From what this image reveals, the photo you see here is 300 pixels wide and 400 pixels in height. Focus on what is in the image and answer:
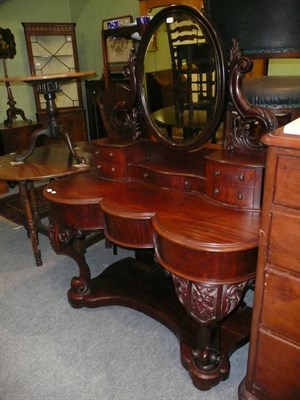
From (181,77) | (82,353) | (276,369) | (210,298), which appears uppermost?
(181,77)

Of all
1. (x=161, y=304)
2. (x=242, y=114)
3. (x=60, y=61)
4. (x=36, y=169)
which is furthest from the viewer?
(x=60, y=61)

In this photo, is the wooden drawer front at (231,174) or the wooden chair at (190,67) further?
the wooden chair at (190,67)

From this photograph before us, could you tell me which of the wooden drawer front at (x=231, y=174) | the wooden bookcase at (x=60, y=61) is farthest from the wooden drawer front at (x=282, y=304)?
the wooden bookcase at (x=60, y=61)

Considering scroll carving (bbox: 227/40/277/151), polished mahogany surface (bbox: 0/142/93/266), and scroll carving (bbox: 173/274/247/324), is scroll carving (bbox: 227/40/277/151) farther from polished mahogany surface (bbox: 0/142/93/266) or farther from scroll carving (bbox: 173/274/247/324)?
polished mahogany surface (bbox: 0/142/93/266)

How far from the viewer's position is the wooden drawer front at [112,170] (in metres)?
1.70

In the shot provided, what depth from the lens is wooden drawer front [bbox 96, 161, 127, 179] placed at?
1700 mm

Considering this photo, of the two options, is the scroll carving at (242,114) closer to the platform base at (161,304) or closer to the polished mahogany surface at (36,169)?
the platform base at (161,304)

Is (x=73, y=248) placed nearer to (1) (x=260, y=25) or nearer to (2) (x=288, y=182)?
(2) (x=288, y=182)

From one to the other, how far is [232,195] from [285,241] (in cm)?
35

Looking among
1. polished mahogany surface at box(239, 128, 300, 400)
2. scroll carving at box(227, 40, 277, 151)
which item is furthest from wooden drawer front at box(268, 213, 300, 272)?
scroll carving at box(227, 40, 277, 151)

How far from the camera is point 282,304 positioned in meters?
1.10

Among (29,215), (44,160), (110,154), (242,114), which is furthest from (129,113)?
(29,215)

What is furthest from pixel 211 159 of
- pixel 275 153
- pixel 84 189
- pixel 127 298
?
pixel 127 298

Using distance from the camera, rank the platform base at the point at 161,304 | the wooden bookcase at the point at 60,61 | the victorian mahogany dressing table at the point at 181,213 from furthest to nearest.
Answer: the wooden bookcase at the point at 60,61 → the platform base at the point at 161,304 → the victorian mahogany dressing table at the point at 181,213
